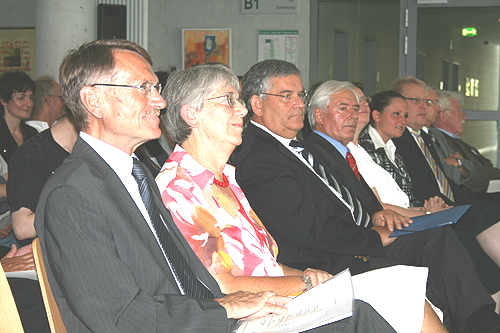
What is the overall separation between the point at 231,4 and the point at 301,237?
5.16m

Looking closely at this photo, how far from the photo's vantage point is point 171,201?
1.65m

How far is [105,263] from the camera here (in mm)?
1180

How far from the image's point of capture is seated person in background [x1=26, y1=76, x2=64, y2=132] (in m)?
4.24

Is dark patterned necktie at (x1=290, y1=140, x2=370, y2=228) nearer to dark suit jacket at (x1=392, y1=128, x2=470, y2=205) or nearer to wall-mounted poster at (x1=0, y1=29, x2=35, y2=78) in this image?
dark suit jacket at (x1=392, y1=128, x2=470, y2=205)

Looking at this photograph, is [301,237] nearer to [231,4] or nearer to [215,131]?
[215,131]

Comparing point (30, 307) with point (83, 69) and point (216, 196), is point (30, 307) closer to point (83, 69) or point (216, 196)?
point (216, 196)

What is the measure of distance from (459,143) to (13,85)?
418 centimetres

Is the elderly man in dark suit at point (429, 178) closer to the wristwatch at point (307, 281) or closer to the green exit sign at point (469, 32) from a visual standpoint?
the wristwatch at point (307, 281)

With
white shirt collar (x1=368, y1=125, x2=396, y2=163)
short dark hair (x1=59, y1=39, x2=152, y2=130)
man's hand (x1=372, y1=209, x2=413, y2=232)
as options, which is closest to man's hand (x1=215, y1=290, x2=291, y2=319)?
short dark hair (x1=59, y1=39, x2=152, y2=130)

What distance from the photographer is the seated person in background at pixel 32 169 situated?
2.22 metres

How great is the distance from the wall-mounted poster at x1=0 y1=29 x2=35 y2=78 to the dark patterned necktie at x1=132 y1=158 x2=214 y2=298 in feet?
21.2

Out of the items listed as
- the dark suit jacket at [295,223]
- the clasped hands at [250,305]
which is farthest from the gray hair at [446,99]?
the clasped hands at [250,305]

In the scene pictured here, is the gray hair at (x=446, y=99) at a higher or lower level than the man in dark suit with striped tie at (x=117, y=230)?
higher

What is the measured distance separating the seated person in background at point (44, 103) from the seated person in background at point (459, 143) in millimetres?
3512
